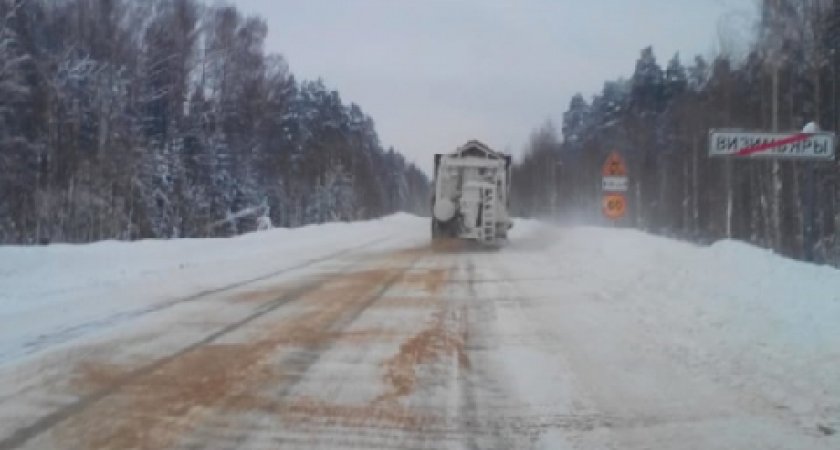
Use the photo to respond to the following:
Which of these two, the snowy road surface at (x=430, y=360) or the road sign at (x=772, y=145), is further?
the road sign at (x=772, y=145)

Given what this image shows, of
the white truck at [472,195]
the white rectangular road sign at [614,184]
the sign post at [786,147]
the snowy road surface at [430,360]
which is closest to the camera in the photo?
the snowy road surface at [430,360]

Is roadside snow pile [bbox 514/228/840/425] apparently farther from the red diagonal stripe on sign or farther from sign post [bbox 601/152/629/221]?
sign post [bbox 601/152/629/221]

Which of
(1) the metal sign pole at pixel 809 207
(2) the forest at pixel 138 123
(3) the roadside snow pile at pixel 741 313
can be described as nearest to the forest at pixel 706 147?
(1) the metal sign pole at pixel 809 207

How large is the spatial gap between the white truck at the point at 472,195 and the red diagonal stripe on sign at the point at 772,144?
47.2 ft

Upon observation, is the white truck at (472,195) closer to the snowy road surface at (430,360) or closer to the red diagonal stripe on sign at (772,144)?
the snowy road surface at (430,360)

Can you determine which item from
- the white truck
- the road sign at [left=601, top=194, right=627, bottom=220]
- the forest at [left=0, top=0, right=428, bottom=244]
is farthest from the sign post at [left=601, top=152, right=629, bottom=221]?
the forest at [left=0, top=0, right=428, bottom=244]

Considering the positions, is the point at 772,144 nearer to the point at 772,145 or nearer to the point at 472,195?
the point at 772,145

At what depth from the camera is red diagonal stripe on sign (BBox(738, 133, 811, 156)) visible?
12891mm

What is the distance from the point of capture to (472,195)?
27531mm

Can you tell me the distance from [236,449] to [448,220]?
896 inches

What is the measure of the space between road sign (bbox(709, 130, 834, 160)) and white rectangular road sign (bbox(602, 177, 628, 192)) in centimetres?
838

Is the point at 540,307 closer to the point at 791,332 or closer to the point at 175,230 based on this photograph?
the point at 791,332

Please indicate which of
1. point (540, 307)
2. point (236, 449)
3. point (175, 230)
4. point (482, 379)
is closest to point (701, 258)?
point (540, 307)

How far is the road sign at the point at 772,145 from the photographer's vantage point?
42.1 feet
